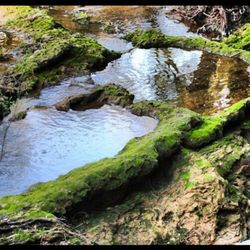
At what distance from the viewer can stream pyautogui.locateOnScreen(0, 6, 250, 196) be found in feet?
32.2

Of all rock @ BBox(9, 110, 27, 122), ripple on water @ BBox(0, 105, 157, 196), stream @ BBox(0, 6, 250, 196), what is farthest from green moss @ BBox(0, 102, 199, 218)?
rock @ BBox(9, 110, 27, 122)

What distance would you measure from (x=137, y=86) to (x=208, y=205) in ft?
23.7

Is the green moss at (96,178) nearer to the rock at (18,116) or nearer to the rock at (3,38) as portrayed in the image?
the rock at (18,116)

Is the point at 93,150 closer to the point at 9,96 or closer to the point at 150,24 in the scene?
the point at 9,96

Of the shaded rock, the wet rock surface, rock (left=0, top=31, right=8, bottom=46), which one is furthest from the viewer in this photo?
rock (left=0, top=31, right=8, bottom=46)

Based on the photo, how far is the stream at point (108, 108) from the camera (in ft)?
32.2

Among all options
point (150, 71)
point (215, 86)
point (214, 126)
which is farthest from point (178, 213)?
point (150, 71)

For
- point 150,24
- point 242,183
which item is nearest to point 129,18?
point 150,24

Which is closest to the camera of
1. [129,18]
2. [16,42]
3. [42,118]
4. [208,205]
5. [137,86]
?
[208,205]

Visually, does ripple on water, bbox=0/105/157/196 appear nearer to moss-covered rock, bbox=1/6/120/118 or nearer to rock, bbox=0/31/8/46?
moss-covered rock, bbox=1/6/120/118

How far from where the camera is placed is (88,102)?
43.2ft

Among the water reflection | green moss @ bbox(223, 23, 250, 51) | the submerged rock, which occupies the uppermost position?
the submerged rock

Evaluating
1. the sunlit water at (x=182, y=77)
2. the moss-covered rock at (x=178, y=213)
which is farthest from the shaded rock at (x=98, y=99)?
the moss-covered rock at (x=178, y=213)

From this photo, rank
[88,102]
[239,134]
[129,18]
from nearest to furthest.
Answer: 1. [239,134]
2. [88,102]
3. [129,18]
